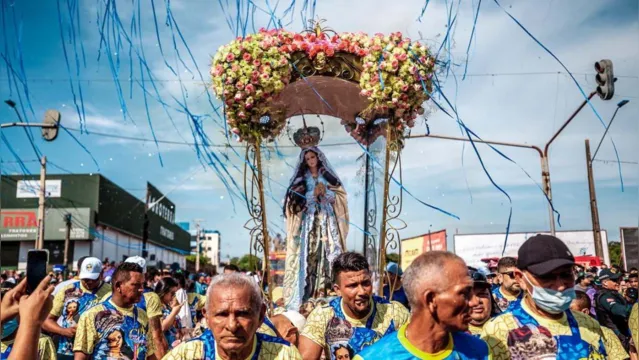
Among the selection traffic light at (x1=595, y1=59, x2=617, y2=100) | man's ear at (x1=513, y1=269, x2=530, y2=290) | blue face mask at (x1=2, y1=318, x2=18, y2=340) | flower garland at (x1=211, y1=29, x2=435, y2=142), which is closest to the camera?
man's ear at (x1=513, y1=269, x2=530, y2=290)

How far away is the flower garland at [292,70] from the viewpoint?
7477 millimetres

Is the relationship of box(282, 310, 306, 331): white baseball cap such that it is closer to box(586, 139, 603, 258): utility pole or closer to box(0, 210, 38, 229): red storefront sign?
box(586, 139, 603, 258): utility pole

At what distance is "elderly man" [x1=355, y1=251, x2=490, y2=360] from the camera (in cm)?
262

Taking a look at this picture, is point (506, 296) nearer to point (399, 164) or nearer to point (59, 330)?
point (399, 164)

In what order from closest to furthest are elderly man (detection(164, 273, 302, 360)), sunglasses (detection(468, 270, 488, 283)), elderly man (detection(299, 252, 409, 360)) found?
elderly man (detection(164, 273, 302, 360)) < elderly man (detection(299, 252, 409, 360)) < sunglasses (detection(468, 270, 488, 283))

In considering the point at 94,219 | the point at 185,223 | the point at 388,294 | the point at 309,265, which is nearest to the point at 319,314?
the point at 388,294

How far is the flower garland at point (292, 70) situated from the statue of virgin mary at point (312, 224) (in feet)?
3.55

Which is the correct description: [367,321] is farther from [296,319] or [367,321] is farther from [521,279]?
[521,279]

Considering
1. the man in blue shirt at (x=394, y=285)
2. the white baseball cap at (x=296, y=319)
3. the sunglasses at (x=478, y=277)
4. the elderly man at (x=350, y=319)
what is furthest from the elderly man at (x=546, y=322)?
the man in blue shirt at (x=394, y=285)

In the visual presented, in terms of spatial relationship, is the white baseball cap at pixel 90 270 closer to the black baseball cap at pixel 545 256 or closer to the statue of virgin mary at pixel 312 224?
the statue of virgin mary at pixel 312 224

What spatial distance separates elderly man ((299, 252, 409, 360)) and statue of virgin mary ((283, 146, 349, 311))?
4.26m

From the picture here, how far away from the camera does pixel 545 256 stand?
3.11m

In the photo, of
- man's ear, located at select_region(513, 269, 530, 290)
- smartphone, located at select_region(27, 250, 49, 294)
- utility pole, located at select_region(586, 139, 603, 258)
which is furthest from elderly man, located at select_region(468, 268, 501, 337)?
utility pole, located at select_region(586, 139, 603, 258)

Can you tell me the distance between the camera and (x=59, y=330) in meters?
5.98
